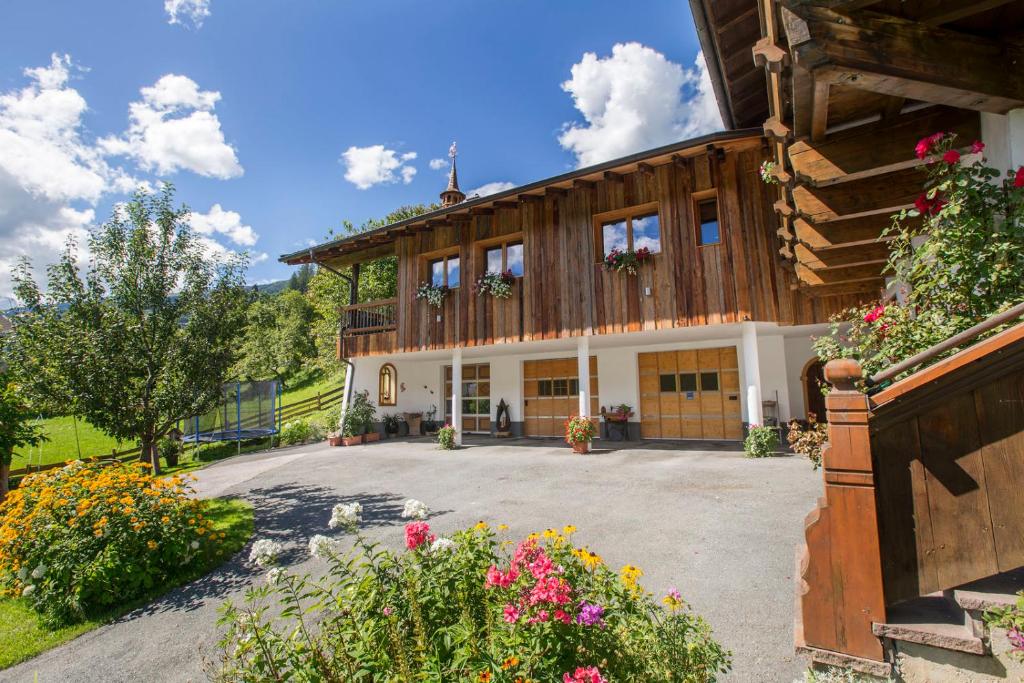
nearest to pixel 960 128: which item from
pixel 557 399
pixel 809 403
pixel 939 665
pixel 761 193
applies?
pixel 939 665

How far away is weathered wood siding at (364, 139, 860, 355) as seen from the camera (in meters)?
8.82

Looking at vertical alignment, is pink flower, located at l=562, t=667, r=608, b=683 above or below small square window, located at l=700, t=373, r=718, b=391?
below

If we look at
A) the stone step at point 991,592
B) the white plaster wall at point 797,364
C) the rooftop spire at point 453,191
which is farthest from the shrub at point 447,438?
the rooftop spire at point 453,191

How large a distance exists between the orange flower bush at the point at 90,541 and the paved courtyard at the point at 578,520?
1.42 feet

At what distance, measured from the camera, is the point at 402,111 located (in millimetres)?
11383

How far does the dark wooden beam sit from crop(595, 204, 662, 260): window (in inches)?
280

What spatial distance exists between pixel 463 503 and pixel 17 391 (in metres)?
7.33

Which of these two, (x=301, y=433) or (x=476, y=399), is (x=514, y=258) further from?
(x=301, y=433)

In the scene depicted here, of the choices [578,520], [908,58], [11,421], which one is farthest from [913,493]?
[11,421]

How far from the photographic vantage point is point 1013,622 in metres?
1.59

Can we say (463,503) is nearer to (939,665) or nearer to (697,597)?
(697,597)

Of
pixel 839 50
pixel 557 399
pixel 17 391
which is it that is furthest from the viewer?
pixel 557 399

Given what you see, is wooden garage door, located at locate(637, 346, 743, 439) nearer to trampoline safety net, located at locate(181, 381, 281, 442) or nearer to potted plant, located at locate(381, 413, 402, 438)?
potted plant, located at locate(381, 413, 402, 438)

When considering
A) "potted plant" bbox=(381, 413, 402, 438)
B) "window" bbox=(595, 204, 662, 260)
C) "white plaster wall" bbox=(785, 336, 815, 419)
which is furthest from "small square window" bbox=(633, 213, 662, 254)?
"potted plant" bbox=(381, 413, 402, 438)
